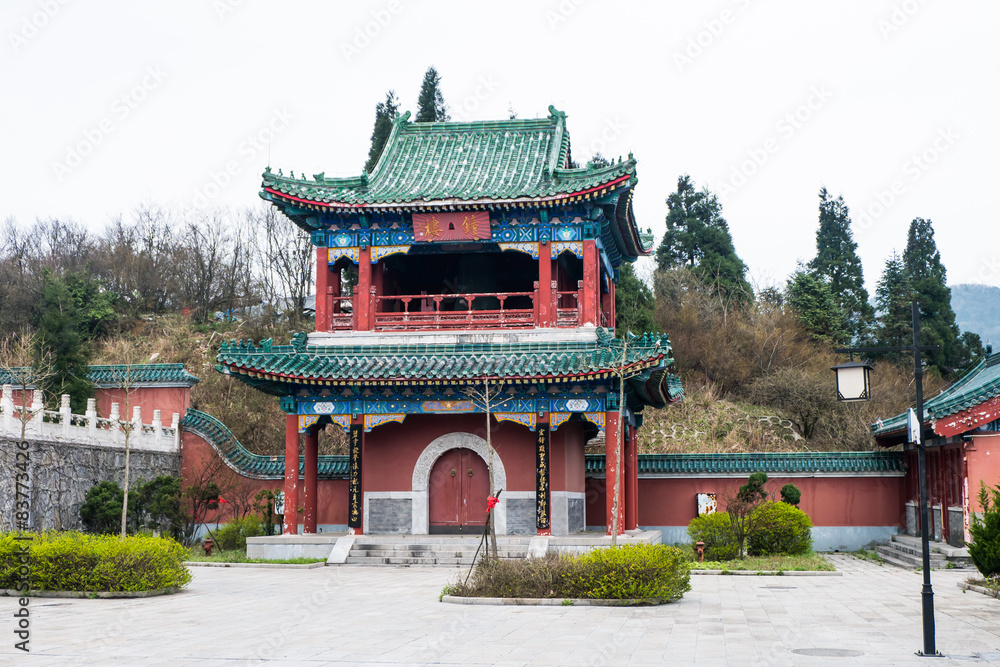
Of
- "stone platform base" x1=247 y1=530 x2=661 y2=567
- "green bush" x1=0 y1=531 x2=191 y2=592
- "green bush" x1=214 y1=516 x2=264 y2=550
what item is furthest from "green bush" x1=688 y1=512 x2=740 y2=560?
"green bush" x1=0 y1=531 x2=191 y2=592

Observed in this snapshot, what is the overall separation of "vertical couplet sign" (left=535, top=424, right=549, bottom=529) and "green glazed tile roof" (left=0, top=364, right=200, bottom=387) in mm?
13652

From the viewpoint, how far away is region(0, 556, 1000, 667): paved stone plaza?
9.05m

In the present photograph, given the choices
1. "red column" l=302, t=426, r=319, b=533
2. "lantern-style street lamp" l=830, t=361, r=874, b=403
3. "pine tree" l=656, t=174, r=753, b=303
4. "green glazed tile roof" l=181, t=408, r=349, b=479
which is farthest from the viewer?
"pine tree" l=656, t=174, r=753, b=303

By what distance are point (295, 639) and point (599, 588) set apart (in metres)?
4.56

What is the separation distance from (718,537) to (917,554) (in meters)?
4.36

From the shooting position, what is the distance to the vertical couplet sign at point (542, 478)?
68.3 feet

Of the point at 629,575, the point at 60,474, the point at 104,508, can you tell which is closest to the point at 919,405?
the point at 629,575

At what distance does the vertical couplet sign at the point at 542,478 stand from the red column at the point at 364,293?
495 centimetres

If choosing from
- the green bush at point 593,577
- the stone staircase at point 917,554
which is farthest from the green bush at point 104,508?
the stone staircase at point 917,554

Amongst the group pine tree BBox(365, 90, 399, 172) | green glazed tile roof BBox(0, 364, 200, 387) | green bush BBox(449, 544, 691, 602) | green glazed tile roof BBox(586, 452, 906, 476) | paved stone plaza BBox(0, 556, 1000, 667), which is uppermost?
pine tree BBox(365, 90, 399, 172)

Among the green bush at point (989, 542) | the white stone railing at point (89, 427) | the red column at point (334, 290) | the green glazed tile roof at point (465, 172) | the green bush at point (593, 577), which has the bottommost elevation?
the green bush at point (593, 577)

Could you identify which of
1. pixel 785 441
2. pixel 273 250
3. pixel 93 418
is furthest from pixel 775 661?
pixel 273 250

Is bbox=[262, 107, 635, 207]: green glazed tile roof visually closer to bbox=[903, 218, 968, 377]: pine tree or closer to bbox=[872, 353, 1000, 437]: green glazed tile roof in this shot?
bbox=[872, 353, 1000, 437]: green glazed tile roof

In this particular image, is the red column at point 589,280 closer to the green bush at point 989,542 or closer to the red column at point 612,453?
the red column at point 612,453
